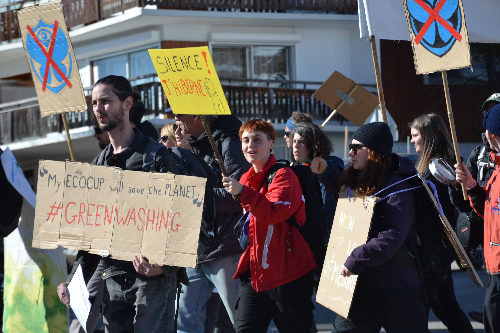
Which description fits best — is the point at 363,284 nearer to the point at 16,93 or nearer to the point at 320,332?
the point at 320,332

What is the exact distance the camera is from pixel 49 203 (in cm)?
391

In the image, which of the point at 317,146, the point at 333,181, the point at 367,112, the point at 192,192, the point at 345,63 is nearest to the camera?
the point at 192,192

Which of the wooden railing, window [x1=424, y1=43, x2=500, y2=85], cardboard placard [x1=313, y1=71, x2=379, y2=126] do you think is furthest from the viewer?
window [x1=424, y1=43, x2=500, y2=85]

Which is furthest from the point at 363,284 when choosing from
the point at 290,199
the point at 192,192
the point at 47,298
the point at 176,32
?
the point at 176,32

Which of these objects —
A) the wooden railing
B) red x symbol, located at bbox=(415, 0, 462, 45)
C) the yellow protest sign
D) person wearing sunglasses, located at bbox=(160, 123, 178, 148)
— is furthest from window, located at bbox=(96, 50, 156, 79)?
the yellow protest sign

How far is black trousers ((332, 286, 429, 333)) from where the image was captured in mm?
4027

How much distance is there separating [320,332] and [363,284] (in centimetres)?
317

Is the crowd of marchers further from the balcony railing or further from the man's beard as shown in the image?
the balcony railing

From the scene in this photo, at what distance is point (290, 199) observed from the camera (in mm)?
4234

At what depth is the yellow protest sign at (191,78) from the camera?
4.14m

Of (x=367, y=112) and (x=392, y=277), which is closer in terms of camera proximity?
(x=392, y=277)

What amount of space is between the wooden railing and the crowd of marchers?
13685mm

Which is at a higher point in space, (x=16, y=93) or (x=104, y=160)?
(x=16, y=93)

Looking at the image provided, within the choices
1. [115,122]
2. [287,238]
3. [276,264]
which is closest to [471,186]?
[287,238]
